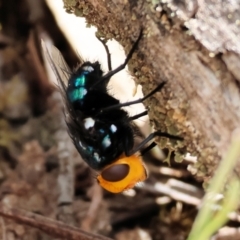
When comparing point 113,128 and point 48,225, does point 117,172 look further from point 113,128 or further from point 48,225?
point 48,225

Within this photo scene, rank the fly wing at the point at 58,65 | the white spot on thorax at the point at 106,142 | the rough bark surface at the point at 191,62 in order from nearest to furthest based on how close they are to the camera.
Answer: the rough bark surface at the point at 191,62, the white spot on thorax at the point at 106,142, the fly wing at the point at 58,65

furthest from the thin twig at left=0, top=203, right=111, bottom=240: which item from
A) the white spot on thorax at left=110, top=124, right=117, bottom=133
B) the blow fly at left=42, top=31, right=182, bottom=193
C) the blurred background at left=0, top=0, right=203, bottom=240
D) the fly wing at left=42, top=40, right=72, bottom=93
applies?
the fly wing at left=42, top=40, right=72, bottom=93

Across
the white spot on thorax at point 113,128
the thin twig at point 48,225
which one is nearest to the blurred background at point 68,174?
the thin twig at point 48,225

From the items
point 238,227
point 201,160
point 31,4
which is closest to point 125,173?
point 201,160

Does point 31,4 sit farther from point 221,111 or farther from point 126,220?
point 221,111

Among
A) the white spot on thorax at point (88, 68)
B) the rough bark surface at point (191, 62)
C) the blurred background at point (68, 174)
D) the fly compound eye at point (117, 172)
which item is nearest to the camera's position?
the rough bark surface at point (191, 62)

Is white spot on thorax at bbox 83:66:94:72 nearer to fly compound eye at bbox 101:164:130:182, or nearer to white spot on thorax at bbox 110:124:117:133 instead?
white spot on thorax at bbox 110:124:117:133

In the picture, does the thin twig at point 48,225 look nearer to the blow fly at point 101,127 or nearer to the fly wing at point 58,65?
the blow fly at point 101,127

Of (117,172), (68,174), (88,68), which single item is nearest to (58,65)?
(88,68)
